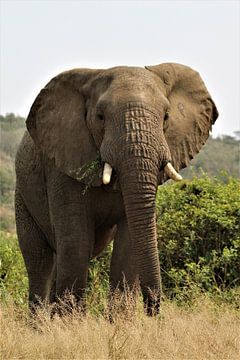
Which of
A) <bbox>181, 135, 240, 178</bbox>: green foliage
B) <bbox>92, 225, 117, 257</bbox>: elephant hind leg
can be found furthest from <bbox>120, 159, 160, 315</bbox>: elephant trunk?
<bbox>181, 135, 240, 178</bbox>: green foliage

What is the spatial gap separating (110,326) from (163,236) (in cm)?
421

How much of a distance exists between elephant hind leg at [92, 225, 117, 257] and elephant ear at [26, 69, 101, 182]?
28.0 inches

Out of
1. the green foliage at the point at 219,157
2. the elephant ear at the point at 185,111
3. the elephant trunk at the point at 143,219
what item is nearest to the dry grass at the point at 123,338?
the elephant trunk at the point at 143,219

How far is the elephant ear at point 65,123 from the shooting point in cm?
847

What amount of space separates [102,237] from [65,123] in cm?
110

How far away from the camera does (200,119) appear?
29.5 feet

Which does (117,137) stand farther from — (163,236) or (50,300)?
(163,236)

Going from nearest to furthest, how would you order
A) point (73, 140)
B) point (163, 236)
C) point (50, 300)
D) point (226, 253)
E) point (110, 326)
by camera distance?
1. point (110, 326)
2. point (73, 140)
3. point (50, 300)
4. point (226, 253)
5. point (163, 236)

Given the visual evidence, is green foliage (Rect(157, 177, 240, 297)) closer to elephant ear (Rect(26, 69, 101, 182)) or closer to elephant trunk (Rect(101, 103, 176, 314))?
elephant ear (Rect(26, 69, 101, 182))

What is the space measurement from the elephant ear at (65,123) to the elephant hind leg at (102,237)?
0.71 m

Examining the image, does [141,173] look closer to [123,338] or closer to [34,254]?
[123,338]

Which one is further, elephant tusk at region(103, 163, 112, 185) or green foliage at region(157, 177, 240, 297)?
green foliage at region(157, 177, 240, 297)

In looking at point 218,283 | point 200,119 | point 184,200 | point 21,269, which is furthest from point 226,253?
point 21,269

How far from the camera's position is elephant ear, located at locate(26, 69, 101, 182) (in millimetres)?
8469
